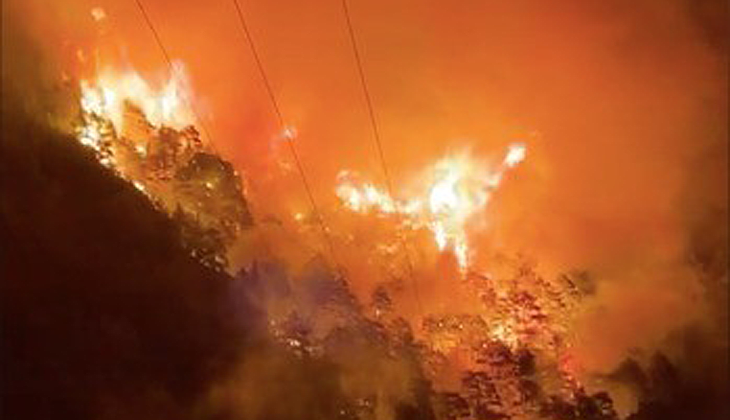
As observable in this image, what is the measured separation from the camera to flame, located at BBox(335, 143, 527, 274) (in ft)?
70.1

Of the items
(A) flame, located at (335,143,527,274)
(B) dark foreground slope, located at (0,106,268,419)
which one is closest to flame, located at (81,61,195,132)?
(B) dark foreground slope, located at (0,106,268,419)

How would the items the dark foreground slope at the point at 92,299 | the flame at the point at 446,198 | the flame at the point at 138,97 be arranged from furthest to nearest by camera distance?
1. the flame at the point at 446,198
2. the flame at the point at 138,97
3. the dark foreground slope at the point at 92,299

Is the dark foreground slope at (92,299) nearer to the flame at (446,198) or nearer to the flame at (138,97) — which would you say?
the flame at (138,97)

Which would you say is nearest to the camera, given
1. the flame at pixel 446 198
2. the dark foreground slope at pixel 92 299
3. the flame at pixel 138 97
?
the dark foreground slope at pixel 92 299

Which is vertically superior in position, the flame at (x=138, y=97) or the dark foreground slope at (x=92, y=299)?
the flame at (x=138, y=97)

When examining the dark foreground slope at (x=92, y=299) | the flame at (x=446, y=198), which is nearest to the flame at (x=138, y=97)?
the dark foreground slope at (x=92, y=299)

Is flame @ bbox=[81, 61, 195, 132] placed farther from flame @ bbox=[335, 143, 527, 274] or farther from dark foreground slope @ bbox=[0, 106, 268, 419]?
flame @ bbox=[335, 143, 527, 274]

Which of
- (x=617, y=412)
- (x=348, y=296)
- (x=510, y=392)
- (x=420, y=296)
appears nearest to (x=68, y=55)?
(x=348, y=296)

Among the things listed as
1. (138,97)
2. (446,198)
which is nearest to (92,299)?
(138,97)

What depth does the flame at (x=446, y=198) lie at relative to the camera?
70.1 feet

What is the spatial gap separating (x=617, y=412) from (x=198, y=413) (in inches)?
722

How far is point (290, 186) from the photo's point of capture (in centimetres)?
2069

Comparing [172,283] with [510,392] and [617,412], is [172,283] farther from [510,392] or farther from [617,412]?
[617,412]

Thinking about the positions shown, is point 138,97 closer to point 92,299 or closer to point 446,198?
point 92,299
